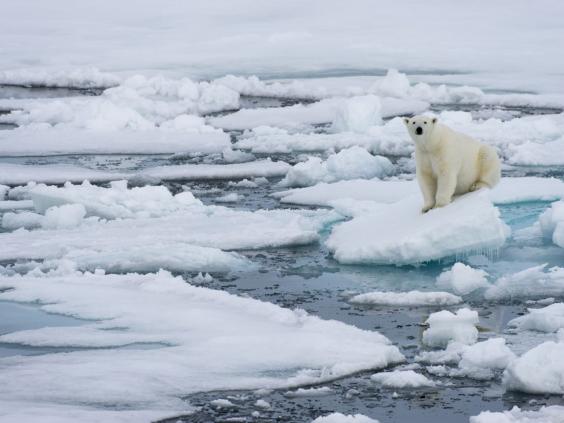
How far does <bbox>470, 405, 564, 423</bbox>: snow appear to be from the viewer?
12.8 ft

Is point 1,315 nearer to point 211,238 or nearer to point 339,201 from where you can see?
point 211,238

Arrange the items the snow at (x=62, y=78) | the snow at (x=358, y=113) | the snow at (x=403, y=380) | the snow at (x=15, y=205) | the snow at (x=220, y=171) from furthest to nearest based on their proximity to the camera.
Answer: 1. the snow at (x=62, y=78)
2. the snow at (x=358, y=113)
3. the snow at (x=220, y=171)
4. the snow at (x=15, y=205)
5. the snow at (x=403, y=380)

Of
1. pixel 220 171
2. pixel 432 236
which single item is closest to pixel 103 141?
pixel 220 171

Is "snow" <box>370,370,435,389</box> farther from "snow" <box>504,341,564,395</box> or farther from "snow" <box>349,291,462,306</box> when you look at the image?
"snow" <box>349,291,462,306</box>

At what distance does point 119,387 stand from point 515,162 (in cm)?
661

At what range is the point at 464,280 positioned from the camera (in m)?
5.91

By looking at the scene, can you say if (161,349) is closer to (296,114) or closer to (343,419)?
(343,419)

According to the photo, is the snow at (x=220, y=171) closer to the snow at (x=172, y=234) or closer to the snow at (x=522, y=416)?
the snow at (x=172, y=234)

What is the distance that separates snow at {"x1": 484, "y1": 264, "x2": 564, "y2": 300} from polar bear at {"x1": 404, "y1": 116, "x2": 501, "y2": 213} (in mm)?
812

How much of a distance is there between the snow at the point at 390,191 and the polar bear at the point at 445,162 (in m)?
1.00

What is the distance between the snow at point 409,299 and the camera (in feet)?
18.7

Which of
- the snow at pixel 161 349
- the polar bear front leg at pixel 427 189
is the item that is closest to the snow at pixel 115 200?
the snow at pixel 161 349

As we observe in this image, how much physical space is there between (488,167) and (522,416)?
10.5 feet

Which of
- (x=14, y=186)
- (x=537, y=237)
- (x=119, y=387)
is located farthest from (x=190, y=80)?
(x=119, y=387)
